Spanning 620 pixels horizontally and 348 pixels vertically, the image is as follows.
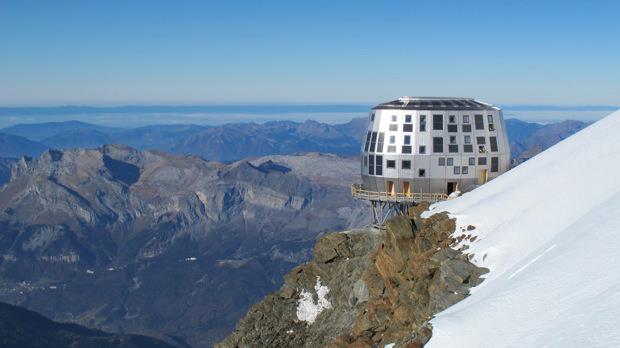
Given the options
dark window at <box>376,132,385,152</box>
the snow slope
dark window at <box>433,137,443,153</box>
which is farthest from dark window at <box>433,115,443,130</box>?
the snow slope

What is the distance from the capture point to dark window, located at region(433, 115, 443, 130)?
59219 millimetres

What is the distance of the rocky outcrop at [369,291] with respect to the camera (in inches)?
1459

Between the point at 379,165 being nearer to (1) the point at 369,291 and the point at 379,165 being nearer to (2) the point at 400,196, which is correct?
(2) the point at 400,196

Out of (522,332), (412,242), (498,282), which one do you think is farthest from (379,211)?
(522,332)

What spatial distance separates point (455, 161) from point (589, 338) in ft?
116

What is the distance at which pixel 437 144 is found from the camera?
59.3m

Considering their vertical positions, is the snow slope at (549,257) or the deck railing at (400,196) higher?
the snow slope at (549,257)

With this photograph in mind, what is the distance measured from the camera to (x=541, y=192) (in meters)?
41.9

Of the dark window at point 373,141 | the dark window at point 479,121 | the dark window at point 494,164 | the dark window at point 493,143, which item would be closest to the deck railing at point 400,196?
the dark window at point 373,141

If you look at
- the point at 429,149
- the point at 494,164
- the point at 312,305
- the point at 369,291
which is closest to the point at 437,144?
the point at 429,149

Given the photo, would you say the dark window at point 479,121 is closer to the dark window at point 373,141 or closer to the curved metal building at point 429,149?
the curved metal building at point 429,149

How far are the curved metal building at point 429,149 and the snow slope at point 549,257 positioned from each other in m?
11.8

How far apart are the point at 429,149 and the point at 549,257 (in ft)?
88.9

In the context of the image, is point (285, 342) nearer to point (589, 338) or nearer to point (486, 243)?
point (486, 243)
